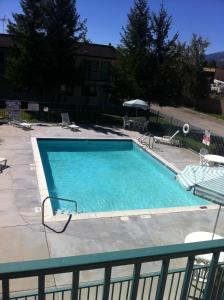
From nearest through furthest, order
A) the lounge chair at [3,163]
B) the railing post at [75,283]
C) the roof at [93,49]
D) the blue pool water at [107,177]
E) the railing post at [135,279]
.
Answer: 1. the railing post at [75,283]
2. the railing post at [135,279]
3. the blue pool water at [107,177]
4. the lounge chair at [3,163]
5. the roof at [93,49]

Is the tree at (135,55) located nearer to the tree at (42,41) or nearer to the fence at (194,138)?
the fence at (194,138)

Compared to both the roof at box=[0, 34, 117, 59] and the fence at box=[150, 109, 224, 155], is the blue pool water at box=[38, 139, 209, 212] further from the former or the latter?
the roof at box=[0, 34, 117, 59]

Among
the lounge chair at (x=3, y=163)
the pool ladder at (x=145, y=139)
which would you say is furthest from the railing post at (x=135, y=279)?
the pool ladder at (x=145, y=139)

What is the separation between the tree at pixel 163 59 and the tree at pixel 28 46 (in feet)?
28.3

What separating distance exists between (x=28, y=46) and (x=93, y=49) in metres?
12.2

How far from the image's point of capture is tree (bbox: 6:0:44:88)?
79.4 ft

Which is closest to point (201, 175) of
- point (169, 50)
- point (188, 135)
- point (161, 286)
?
point (161, 286)

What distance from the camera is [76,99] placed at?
34625 millimetres

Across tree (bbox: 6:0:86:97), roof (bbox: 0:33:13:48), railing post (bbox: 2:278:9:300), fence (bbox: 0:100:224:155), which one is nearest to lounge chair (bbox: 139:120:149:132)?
fence (bbox: 0:100:224:155)

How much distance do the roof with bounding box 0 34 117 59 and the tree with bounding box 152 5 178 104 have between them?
7908 mm

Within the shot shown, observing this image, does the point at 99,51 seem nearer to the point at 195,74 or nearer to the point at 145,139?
the point at 195,74

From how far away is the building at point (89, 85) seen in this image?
3162cm

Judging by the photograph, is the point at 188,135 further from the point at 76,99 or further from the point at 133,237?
the point at 76,99

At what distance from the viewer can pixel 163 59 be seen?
24859 mm
